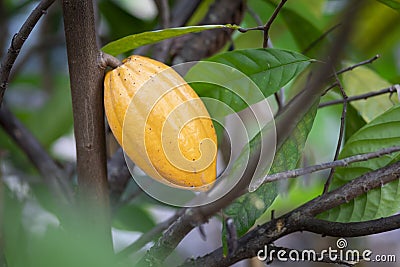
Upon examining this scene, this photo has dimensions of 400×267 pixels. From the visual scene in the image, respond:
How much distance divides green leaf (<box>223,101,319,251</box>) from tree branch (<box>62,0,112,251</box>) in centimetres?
10

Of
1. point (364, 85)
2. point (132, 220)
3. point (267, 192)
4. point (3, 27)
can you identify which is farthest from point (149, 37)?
point (3, 27)

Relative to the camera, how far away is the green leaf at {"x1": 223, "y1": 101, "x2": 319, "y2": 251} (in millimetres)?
456

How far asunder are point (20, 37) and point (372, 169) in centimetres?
29

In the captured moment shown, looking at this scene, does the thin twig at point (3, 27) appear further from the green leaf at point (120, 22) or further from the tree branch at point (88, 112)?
the tree branch at point (88, 112)

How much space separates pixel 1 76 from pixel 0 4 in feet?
2.06

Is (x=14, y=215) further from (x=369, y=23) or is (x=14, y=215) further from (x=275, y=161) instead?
(x=369, y=23)

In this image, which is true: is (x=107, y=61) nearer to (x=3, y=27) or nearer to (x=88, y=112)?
(x=88, y=112)

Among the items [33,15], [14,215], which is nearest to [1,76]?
[33,15]

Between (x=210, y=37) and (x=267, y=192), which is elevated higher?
(x=210, y=37)

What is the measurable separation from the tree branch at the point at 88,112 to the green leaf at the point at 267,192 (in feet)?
0.33

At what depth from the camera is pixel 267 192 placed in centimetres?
46

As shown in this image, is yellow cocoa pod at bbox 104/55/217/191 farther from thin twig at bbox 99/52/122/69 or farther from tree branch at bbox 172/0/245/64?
tree branch at bbox 172/0/245/64

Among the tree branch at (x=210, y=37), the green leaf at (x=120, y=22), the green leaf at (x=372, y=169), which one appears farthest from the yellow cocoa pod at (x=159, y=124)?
the green leaf at (x=120, y=22)

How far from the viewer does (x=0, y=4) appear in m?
0.99
